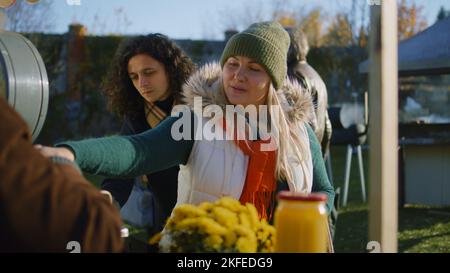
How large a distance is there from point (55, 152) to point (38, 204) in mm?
323

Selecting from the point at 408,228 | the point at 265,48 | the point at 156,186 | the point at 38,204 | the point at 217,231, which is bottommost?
the point at 408,228

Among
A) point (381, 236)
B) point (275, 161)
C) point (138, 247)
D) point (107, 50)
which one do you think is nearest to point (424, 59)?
point (138, 247)

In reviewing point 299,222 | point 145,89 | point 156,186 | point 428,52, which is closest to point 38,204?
point 299,222

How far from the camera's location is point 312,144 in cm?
223

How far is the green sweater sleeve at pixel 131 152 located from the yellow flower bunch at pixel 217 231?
10.6 inches

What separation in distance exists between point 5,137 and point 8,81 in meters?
0.99

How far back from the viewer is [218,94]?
2.08 metres

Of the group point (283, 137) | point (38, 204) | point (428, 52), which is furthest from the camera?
point (428, 52)

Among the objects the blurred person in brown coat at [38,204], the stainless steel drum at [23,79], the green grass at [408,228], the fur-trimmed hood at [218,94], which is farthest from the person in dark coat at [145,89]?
the green grass at [408,228]

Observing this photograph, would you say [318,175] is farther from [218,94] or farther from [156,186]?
[156,186]

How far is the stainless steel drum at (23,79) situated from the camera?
195 cm

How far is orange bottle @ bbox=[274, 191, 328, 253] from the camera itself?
1312 mm
